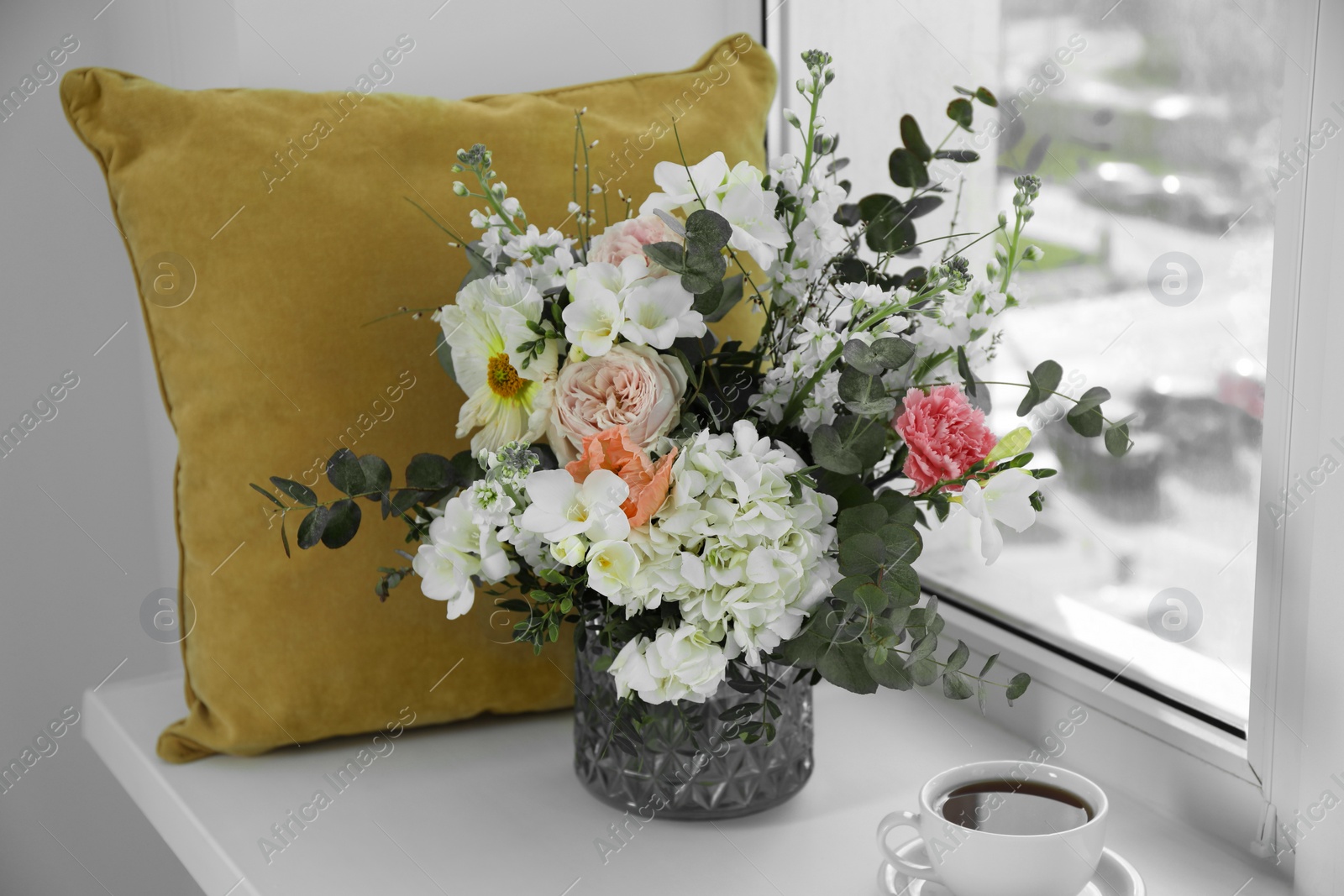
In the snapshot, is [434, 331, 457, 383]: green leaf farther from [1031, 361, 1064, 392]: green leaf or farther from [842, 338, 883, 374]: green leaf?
[1031, 361, 1064, 392]: green leaf

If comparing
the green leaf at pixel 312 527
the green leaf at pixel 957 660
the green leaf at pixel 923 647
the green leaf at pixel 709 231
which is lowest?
the green leaf at pixel 957 660

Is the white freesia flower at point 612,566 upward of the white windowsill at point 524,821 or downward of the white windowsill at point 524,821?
upward

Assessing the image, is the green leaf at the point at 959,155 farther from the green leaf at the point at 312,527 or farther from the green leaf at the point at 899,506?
the green leaf at the point at 312,527

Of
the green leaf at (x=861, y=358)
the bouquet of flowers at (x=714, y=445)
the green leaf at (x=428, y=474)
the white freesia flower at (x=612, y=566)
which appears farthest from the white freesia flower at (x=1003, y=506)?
the green leaf at (x=428, y=474)

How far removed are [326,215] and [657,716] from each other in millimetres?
449

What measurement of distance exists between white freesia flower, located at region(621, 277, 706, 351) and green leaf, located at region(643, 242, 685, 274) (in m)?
0.01

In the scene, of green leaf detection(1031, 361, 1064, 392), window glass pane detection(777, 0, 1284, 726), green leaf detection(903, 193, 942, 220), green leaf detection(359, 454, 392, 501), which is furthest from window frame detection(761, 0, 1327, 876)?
green leaf detection(359, 454, 392, 501)

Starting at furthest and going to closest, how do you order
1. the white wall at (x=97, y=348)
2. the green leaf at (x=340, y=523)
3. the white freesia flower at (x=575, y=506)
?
the white wall at (x=97, y=348) < the green leaf at (x=340, y=523) < the white freesia flower at (x=575, y=506)

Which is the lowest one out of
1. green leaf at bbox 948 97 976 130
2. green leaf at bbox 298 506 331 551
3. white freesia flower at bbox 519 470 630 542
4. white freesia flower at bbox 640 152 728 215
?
green leaf at bbox 298 506 331 551

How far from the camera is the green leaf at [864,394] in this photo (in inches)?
26.4

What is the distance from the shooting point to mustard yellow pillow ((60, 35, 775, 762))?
0.84m

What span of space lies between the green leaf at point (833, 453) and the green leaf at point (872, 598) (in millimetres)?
72

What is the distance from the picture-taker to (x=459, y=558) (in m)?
0.73

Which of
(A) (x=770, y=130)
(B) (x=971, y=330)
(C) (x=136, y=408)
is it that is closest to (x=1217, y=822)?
(B) (x=971, y=330)
